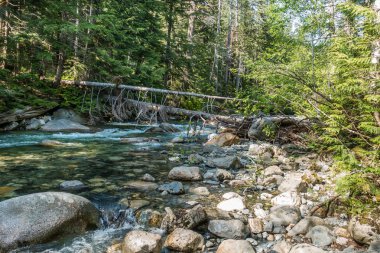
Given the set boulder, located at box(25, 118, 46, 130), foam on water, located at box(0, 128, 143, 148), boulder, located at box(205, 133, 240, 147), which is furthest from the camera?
Answer: boulder, located at box(25, 118, 46, 130)

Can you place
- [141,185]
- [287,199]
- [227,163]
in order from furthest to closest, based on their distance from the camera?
1. [227,163]
2. [141,185]
3. [287,199]

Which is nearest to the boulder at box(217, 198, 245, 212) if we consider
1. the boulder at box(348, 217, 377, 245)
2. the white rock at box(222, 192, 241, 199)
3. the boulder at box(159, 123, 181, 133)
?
the white rock at box(222, 192, 241, 199)

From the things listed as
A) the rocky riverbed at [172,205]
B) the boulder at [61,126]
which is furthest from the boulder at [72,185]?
the boulder at [61,126]

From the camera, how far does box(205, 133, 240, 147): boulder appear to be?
427 inches

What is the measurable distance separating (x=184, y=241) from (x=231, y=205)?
1.45 m

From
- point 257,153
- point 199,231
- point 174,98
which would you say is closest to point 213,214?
point 199,231

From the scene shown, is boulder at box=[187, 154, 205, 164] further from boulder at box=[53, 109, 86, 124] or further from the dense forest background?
boulder at box=[53, 109, 86, 124]

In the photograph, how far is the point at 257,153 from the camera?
9094mm

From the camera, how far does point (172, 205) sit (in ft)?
17.0

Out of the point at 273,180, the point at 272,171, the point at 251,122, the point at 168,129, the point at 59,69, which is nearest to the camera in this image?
the point at 273,180

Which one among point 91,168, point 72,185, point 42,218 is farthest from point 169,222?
point 91,168

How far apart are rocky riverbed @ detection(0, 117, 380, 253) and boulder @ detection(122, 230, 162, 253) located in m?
0.01

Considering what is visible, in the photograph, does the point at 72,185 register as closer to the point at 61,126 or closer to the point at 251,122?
the point at 251,122

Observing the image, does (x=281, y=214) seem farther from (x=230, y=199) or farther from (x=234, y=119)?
(x=234, y=119)
